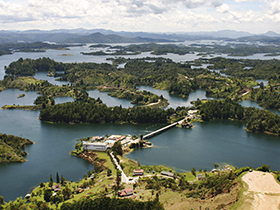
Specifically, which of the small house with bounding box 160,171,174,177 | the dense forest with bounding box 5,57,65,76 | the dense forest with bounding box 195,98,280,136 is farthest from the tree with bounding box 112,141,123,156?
the dense forest with bounding box 5,57,65,76

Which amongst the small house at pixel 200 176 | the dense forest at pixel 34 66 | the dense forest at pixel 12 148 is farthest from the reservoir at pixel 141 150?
the dense forest at pixel 34 66

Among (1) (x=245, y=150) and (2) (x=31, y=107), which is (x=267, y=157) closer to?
(1) (x=245, y=150)

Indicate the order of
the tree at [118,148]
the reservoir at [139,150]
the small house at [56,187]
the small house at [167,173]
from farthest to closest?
the tree at [118,148] < the reservoir at [139,150] < the small house at [167,173] < the small house at [56,187]

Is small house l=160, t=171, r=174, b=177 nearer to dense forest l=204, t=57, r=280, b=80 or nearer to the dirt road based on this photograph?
the dirt road

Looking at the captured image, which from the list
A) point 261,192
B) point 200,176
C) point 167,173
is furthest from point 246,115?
point 261,192

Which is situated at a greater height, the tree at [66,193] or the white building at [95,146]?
the white building at [95,146]

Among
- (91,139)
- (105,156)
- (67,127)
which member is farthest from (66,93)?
(105,156)

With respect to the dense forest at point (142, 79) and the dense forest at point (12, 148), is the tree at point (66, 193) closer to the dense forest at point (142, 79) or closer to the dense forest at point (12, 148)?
the dense forest at point (12, 148)
